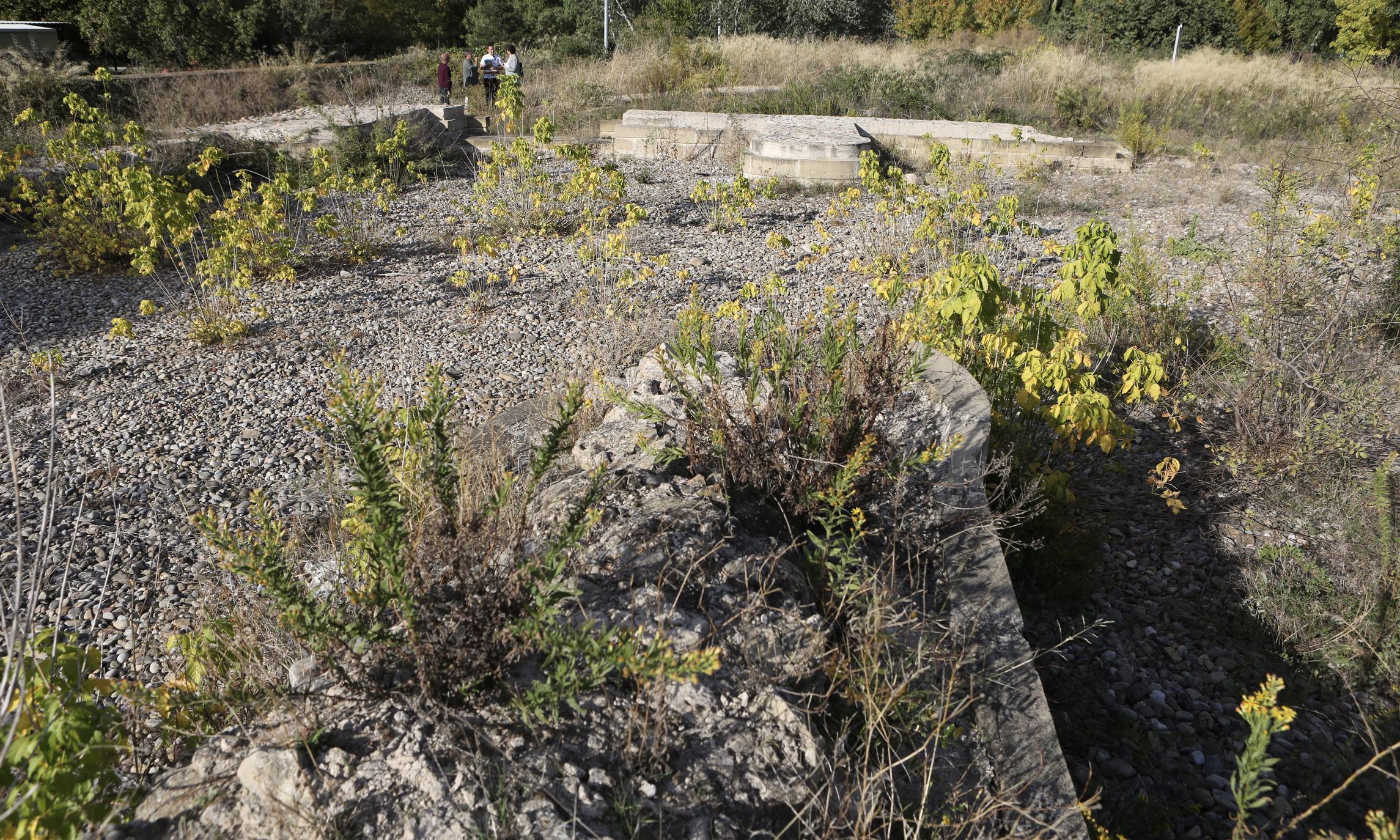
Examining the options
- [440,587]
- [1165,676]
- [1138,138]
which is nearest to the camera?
[440,587]

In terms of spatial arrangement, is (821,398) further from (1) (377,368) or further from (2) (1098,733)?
(1) (377,368)

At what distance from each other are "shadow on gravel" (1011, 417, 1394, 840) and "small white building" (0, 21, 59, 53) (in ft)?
60.7

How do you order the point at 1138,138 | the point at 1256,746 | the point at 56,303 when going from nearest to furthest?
1. the point at 1256,746
2. the point at 56,303
3. the point at 1138,138

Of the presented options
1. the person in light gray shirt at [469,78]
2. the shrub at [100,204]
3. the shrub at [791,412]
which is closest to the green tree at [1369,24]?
the shrub at [791,412]

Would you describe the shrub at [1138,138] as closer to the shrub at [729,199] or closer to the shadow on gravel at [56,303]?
the shrub at [729,199]

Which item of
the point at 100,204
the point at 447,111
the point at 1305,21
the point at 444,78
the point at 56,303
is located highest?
the point at 1305,21

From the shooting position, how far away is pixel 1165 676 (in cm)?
307

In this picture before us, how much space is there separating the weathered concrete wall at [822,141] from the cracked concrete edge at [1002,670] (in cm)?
735

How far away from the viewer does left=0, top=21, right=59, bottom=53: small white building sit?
15.0m

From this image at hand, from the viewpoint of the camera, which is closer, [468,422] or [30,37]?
[468,422]

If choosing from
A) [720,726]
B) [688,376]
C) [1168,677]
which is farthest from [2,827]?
[1168,677]

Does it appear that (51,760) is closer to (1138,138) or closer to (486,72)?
(1138,138)

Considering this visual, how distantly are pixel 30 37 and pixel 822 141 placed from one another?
1535cm

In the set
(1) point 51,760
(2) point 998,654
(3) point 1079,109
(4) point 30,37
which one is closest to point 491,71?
(4) point 30,37
